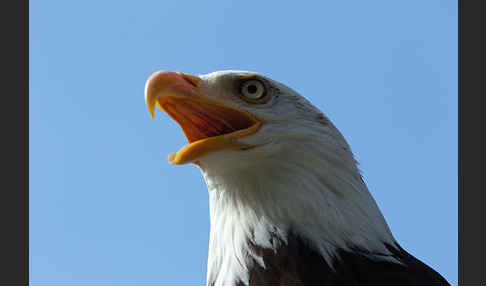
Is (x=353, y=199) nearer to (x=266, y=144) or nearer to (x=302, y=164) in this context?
(x=302, y=164)

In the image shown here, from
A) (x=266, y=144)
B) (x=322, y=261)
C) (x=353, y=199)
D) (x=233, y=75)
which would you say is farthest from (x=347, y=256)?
(x=233, y=75)

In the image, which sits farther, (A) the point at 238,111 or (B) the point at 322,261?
(A) the point at 238,111

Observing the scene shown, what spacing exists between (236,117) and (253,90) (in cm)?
30

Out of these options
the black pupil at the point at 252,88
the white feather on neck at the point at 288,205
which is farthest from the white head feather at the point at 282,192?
the black pupil at the point at 252,88

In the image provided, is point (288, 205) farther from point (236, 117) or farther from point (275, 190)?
point (236, 117)

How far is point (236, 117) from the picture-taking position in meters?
4.30

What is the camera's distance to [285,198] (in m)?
4.05

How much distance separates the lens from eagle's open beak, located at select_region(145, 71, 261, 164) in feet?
13.1

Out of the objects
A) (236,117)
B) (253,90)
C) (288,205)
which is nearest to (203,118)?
(236,117)

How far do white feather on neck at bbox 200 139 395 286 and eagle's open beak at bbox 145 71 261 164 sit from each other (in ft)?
0.52

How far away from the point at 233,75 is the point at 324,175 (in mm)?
1175

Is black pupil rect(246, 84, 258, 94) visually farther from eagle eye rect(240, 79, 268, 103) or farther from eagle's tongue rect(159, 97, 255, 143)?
eagle's tongue rect(159, 97, 255, 143)

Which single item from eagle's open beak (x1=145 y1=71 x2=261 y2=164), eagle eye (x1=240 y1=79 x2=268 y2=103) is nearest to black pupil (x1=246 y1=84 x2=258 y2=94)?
eagle eye (x1=240 y1=79 x2=268 y2=103)

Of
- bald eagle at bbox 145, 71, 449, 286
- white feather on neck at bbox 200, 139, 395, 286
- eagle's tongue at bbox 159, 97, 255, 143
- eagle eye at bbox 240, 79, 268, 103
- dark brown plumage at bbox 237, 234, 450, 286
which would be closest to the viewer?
dark brown plumage at bbox 237, 234, 450, 286
